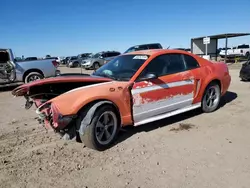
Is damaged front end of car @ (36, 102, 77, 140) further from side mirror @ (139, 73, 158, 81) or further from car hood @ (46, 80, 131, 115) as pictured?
side mirror @ (139, 73, 158, 81)

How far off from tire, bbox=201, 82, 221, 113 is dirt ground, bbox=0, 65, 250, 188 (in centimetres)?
52

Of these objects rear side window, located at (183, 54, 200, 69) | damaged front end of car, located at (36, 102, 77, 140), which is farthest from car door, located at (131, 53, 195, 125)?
damaged front end of car, located at (36, 102, 77, 140)

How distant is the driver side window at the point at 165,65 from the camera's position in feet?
15.9

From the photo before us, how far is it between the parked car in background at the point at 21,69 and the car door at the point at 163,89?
8.31 m

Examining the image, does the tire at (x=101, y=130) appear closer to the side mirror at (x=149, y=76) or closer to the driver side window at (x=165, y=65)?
the side mirror at (x=149, y=76)

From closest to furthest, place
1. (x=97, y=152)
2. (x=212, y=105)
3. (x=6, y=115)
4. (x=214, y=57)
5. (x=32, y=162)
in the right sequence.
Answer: (x=32, y=162), (x=97, y=152), (x=212, y=105), (x=6, y=115), (x=214, y=57)

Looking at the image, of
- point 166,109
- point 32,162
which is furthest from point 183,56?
point 32,162

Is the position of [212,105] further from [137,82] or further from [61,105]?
[61,105]

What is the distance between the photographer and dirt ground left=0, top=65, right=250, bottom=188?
3.21 metres

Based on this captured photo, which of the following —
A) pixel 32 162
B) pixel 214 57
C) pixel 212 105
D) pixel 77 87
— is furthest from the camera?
pixel 214 57

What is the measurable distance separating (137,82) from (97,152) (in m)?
1.41

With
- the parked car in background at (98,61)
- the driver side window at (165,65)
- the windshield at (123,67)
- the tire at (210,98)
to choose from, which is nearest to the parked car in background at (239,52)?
the parked car in background at (98,61)

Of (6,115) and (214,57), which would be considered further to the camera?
(214,57)

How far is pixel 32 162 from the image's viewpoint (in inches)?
149
